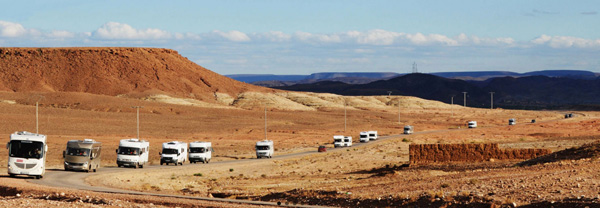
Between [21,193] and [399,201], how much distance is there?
1784 cm

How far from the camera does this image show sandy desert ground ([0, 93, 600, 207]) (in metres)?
30.4

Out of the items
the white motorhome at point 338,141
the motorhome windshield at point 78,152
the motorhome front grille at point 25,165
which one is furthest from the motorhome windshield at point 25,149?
the white motorhome at point 338,141

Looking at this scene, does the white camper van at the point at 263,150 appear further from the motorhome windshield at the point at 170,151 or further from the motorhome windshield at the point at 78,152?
the motorhome windshield at the point at 78,152

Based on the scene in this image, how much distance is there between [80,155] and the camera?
2041 inches

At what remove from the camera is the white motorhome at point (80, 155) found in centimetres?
5159

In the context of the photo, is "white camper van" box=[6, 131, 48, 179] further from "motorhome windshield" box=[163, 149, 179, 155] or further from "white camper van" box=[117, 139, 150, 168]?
"motorhome windshield" box=[163, 149, 179, 155]

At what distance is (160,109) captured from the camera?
156875 millimetres

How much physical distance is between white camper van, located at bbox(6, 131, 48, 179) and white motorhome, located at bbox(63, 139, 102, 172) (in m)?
6.66

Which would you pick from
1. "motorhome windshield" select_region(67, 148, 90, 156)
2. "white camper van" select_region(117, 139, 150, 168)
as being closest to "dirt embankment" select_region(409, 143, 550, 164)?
"white camper van" select_region(117, 139, 150, 168)

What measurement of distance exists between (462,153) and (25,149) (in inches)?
1187

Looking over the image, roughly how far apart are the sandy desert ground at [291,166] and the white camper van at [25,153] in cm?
164

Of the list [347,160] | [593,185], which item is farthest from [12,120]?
[593,185]

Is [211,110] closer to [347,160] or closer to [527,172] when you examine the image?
[347,160]

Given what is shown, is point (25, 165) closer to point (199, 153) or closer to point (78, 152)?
point (78, 152)
